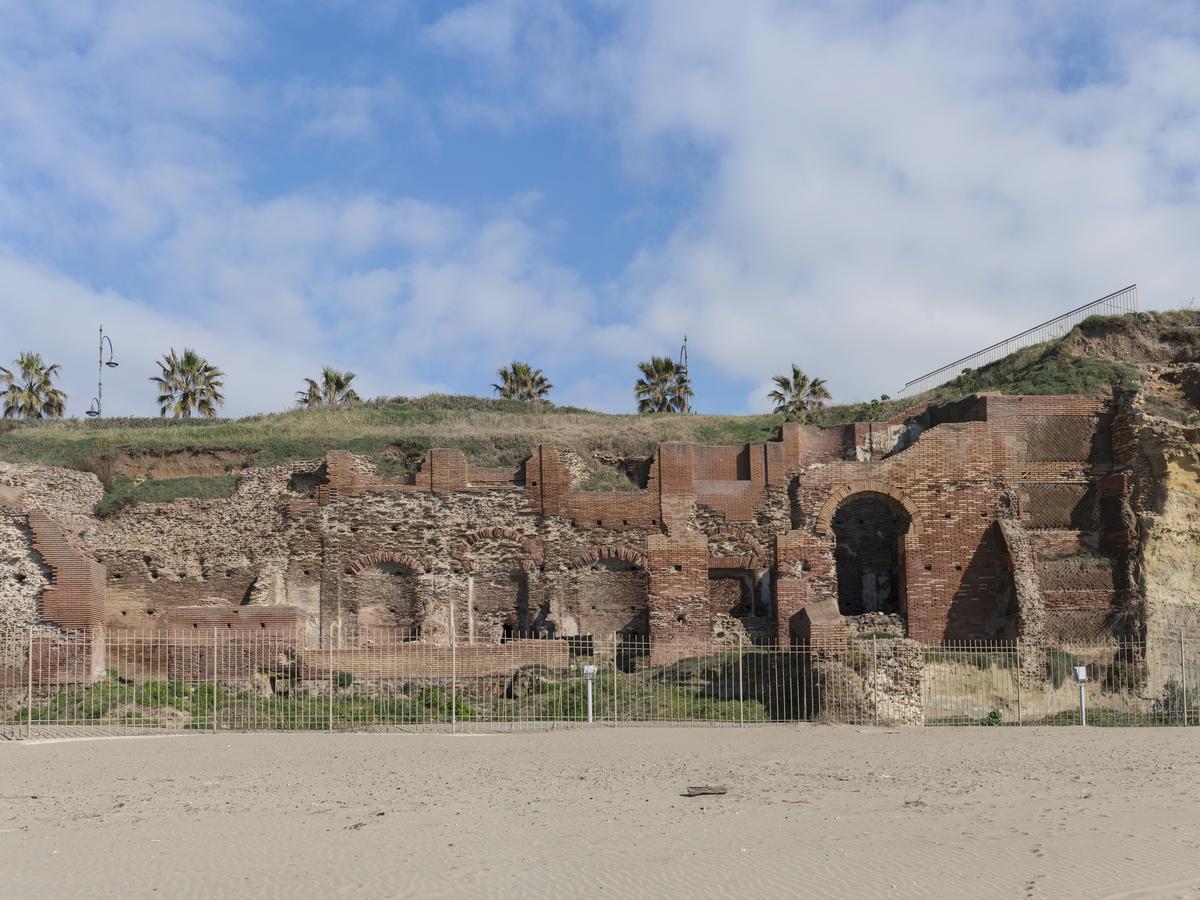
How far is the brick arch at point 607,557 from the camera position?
1040 inches

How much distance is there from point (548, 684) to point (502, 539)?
635cm

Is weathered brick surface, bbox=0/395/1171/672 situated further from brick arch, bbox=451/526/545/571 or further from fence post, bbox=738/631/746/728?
fence post, bbox=738/631/746/728

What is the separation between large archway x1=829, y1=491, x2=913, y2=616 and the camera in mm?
26891

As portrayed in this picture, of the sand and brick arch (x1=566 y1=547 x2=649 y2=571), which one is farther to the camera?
brick arch (x1=566 y1=547 x2=649 y2=571)

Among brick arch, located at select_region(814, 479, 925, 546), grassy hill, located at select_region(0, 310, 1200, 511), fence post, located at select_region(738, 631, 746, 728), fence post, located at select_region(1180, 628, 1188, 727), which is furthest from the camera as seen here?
grassy hill, located at select_region(0, 310, 1200, 511)

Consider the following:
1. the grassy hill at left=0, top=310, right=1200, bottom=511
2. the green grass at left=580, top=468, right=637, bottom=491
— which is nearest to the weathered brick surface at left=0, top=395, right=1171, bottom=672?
the green grass at left=580, top=468, right=637, bottom=491

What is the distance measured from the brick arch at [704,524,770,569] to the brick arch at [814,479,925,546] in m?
2.13

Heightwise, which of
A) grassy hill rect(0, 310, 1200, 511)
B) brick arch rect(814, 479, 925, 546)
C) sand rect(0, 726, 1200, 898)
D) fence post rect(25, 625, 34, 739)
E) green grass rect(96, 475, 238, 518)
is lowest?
sand rect(0, 726, 1200, 898)

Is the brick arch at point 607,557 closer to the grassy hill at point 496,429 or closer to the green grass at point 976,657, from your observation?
the grassy hill at point 496,429

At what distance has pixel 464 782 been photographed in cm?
1345

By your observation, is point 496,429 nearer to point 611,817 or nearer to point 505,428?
point 505,428

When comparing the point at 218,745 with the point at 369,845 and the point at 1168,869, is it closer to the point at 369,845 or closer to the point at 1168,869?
the point at 369,845

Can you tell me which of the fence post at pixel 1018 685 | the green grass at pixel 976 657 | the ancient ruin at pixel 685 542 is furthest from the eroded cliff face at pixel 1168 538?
the fence post at pixel 1018 685

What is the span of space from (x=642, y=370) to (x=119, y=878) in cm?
3791
